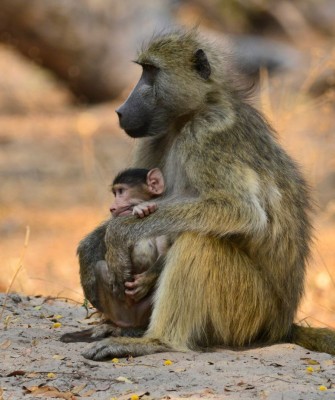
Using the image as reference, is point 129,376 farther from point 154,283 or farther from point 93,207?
point 93,207

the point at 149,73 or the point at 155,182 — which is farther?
the point at 149,73

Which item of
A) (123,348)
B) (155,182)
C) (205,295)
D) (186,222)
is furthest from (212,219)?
(123,348)

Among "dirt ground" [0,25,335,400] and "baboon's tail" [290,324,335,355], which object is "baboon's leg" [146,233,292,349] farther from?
"baboon's tail" [290,324,335,355]

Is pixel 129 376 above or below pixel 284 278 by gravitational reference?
below

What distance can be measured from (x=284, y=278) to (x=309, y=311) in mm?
4099

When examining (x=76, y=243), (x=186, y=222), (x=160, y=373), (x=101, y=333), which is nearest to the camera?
(x=160, y=373)

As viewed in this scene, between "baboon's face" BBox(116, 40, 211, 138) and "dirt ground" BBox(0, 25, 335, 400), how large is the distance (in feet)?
2.54

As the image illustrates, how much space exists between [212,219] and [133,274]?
610 mm

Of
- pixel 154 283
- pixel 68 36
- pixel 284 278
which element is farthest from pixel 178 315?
pixel 68 36

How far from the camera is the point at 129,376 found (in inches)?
185

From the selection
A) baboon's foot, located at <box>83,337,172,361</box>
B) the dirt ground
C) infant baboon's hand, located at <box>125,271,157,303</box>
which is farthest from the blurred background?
baboon's foot, located at <box>83,337,172,361</box>

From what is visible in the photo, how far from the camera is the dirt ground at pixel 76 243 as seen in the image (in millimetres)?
4582

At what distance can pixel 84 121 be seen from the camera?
53.7 feet

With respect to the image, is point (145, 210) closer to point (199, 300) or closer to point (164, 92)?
point (199, 300)
